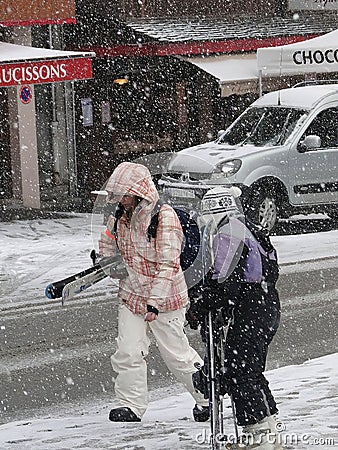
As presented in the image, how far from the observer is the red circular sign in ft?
65.3

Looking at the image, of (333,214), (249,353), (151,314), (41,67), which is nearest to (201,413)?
(151,314)

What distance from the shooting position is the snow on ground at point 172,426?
6270 millimetres

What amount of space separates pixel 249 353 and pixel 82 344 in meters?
4.35

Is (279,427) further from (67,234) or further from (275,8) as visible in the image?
(275,8)

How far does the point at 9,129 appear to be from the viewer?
67.6 ft

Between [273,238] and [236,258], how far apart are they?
10.6 m

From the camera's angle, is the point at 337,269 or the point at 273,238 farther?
the point at 273,238

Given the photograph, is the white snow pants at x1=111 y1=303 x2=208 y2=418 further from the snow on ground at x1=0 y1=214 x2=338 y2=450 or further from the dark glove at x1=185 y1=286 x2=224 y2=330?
the dark glove at x1=185 y1=286 x2=224 y2=330

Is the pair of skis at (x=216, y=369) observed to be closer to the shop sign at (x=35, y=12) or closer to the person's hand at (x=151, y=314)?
the person's hand at (x=151, y=314)

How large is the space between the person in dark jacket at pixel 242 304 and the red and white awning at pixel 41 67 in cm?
1163

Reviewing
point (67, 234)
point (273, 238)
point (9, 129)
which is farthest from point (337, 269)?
point (9, 129)

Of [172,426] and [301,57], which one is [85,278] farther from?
[301,57]

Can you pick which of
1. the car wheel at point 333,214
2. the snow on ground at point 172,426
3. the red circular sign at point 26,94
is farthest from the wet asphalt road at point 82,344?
the red circular sign at point 26,94

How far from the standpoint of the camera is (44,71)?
17312 mm
